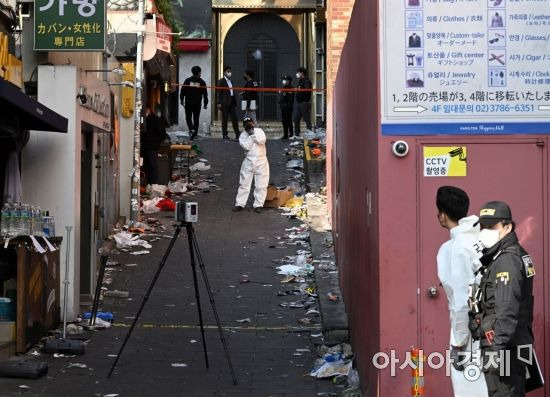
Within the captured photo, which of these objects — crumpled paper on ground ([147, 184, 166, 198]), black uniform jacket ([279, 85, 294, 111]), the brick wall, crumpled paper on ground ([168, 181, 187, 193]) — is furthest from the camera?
black uniform jacket ([279, 85, 294, 111])

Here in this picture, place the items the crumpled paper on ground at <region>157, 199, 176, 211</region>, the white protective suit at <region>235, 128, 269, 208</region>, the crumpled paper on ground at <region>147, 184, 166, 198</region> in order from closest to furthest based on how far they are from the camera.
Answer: the white protective suit at <region>235, 128, 269, 208</region> < the crumpled paper on ground at <region>157, 199, 176, 211</region> < the crumpled paper on ground at <region>147, 184, 166, 198</region>

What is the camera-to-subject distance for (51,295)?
1166 centimetres

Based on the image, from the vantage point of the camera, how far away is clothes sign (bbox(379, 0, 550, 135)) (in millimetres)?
7551

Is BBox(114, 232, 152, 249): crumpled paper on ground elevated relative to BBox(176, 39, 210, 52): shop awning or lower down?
lower down

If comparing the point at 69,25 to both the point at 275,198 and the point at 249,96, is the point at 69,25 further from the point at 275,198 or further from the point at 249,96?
the point at 249,96

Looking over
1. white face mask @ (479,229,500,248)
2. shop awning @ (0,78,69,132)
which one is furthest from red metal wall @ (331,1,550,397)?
shop awning @ (0,78,69,132)

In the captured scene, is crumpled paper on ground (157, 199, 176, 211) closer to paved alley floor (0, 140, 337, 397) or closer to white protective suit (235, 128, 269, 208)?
white protective suit (235, 128, 269, 208)

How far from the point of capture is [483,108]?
761cm

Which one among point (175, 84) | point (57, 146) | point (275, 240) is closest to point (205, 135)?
point (175, 84)

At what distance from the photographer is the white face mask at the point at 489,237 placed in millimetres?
6094

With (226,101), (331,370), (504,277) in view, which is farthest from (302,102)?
(504,277)

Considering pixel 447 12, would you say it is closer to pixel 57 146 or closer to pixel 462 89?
pixel 462 89

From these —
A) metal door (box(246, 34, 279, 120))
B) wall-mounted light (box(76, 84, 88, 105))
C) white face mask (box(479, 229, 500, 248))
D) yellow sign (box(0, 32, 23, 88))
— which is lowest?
white face mask (box(479, 229, 500, 248))

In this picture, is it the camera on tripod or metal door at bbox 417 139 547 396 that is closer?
metal door at bbox 417 139 547 396
